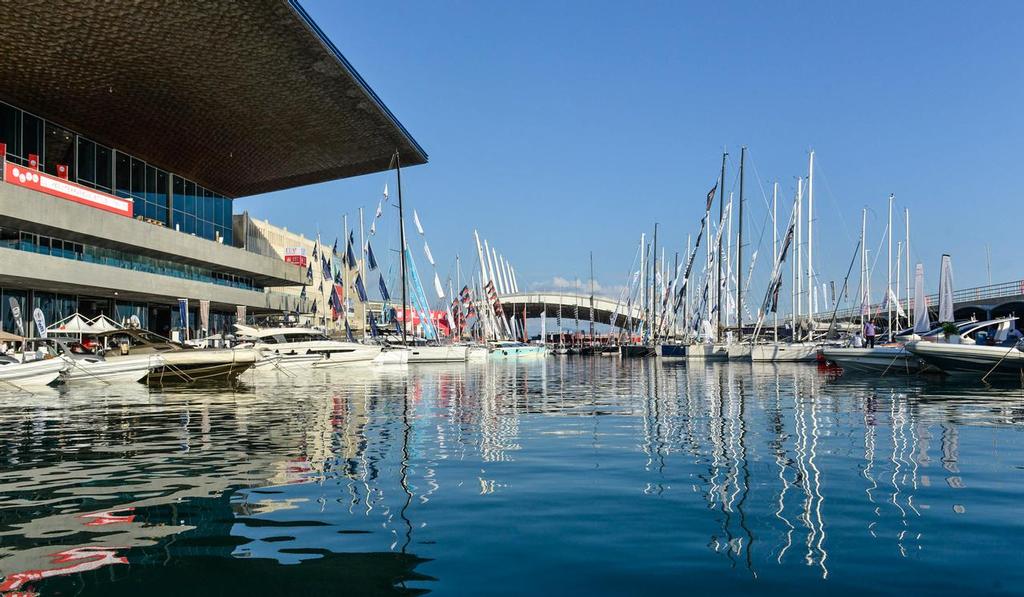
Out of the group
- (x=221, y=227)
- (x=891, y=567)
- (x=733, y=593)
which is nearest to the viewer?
(x=733, y=593)

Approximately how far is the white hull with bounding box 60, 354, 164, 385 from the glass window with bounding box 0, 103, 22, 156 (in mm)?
22166

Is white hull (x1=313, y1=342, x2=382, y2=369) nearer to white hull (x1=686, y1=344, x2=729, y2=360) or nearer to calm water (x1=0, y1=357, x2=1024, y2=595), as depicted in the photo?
calm water (x1=0, y1=357, x2=1024, y2=595)

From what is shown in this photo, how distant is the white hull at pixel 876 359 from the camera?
3466 centimetres

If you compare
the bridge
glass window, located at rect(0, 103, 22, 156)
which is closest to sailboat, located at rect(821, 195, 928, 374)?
glass window, located at rect(0, 103, 22, 156)

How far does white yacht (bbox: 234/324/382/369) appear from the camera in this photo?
39.8 metres

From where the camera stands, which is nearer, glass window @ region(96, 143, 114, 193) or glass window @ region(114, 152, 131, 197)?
glass window @ region(96, 143, 114, 193)

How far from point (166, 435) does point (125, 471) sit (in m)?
→ 3.95

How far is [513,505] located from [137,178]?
188ft

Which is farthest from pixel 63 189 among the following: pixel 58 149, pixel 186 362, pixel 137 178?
pixel 186 362

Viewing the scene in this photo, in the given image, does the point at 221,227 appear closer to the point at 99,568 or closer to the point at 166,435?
the point at 166,435

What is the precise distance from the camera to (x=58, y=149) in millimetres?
49844

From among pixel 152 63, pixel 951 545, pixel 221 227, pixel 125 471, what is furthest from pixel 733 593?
pixel 221 227

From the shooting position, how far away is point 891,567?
5.56 metres

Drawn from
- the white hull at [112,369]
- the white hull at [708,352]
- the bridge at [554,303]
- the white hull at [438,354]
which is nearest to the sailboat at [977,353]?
the white hull at [708,352]
